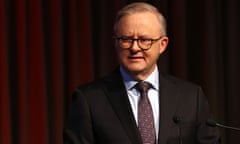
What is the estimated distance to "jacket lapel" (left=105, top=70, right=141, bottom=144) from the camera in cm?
193

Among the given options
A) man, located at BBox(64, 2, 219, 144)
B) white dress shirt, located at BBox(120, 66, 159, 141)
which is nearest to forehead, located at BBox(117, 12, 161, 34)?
man, located at BBox(64, 2, 219, 144)

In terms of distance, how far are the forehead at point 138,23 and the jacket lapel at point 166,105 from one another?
0.76 ft

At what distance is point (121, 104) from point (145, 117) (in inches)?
4.0

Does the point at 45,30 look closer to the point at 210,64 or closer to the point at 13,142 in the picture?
the point at 13,142

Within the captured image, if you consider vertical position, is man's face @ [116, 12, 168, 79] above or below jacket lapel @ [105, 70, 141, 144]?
above

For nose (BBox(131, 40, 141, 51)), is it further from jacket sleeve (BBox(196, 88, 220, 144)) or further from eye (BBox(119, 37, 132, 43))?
jacket sleeve (BBox(196, 88, 220, 144))

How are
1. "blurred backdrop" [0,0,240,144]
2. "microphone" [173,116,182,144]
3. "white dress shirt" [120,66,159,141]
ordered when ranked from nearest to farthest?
1. "microphone" [173,116,182,144]
2. "white dress shirt" [120,66,159,141]
3. "blurred backdrop" [0,0,240,144]

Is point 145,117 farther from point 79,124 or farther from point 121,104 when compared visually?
point 79,124

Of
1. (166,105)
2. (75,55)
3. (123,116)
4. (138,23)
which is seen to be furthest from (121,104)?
(75,55)

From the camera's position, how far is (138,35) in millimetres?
1976

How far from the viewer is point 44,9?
10.2 feet

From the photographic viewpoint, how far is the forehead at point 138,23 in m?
1.98

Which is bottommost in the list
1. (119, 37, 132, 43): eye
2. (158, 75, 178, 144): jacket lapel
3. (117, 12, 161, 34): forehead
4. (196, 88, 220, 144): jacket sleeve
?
(196, 88, 220, 144): jacket sleeve

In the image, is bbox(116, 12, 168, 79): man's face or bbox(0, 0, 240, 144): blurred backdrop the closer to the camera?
bbox(116, 12, 168, 79): man's face
